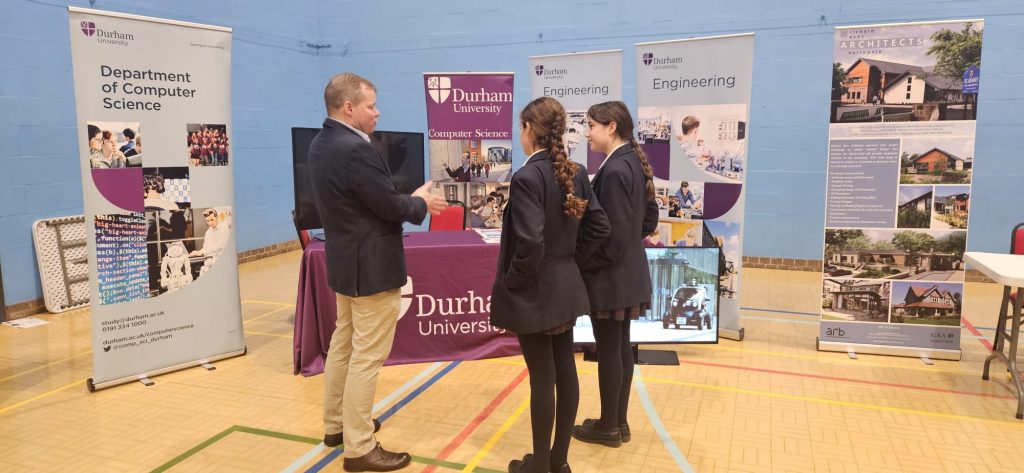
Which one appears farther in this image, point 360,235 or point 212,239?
point 212,239

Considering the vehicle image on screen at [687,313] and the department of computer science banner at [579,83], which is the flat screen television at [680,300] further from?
the department of computer science banner at [579,83]

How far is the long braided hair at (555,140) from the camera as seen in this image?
2400 millimetres

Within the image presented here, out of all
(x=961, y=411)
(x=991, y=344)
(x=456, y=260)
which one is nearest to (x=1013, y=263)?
(x=961, y=411)

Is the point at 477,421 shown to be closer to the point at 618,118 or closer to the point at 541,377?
the point at 541,377

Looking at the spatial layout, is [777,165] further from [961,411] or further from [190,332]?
[190,332]

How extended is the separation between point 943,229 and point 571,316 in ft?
10.7

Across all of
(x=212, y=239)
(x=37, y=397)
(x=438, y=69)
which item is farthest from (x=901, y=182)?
(x=438, y=69)

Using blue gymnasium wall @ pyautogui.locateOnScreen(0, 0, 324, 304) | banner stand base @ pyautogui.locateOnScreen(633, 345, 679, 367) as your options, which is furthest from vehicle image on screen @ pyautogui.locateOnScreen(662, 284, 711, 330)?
blue gymnasium wall @ pyautogui.locateOnScreen(0, 0, 324, 304)

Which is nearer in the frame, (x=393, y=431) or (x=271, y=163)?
(x=393, y=431)

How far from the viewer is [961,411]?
355 centimetres

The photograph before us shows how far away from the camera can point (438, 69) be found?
8.42 m

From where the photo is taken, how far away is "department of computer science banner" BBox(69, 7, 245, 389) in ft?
12.1

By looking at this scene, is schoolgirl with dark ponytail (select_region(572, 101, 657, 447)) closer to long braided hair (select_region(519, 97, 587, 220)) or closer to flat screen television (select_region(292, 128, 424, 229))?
long braided hair (select_region(519, 97, 587, 220))

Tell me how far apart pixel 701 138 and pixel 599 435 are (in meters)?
2.63
